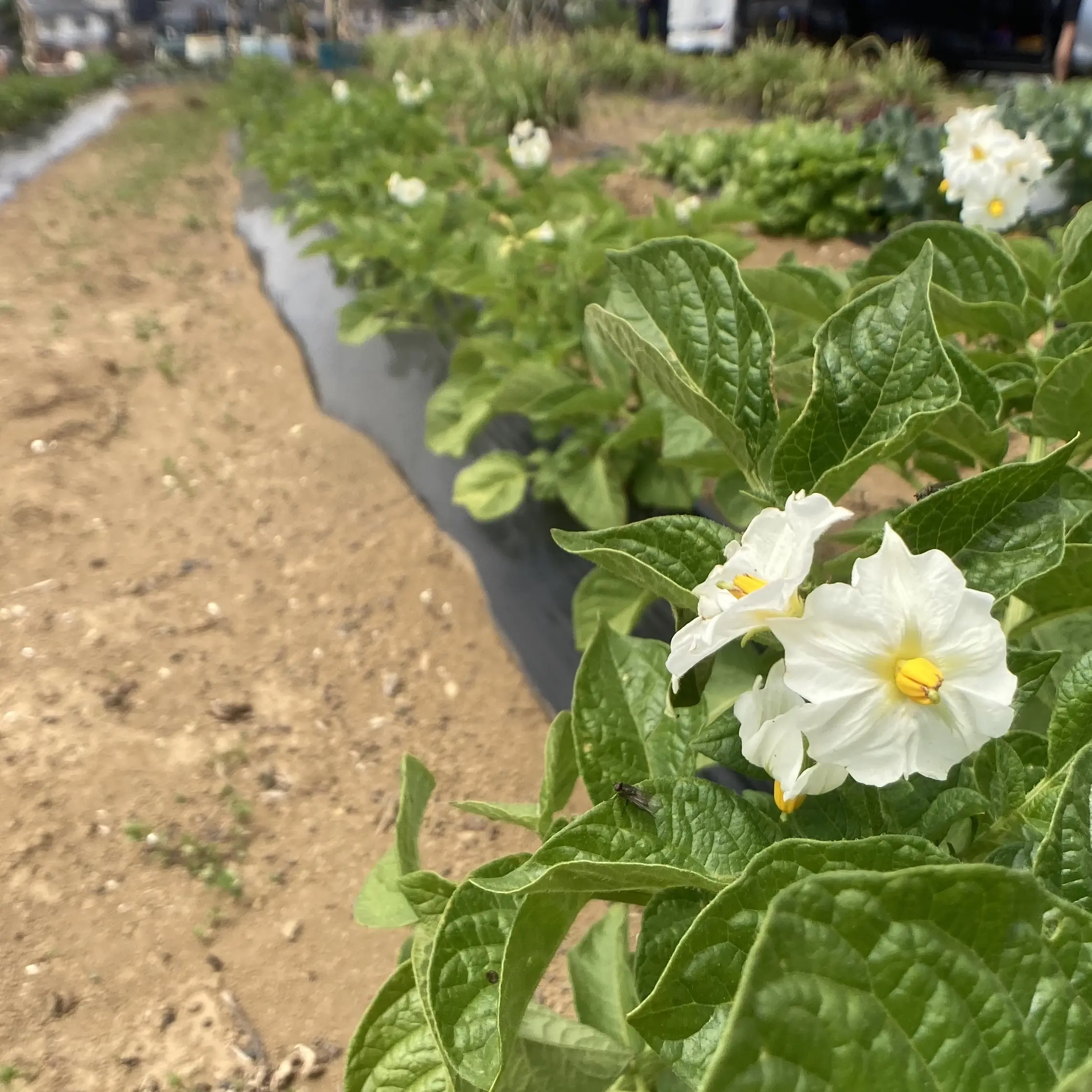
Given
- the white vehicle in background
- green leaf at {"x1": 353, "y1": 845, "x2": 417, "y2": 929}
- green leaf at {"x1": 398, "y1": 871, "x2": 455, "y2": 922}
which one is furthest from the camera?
the white vehicle in background

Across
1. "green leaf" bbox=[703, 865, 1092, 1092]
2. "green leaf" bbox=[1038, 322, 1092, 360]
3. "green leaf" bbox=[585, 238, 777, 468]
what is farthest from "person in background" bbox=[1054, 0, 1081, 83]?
"green leaf" bbox=[703, 865, 1092, 1092]

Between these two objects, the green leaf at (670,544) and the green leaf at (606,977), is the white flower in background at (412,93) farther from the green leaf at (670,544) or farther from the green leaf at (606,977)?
the green leaf at (670,544)

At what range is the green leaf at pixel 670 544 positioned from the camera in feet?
2.01

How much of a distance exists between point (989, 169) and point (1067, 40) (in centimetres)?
761

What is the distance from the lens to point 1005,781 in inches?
22.9

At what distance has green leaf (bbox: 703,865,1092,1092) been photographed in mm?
335

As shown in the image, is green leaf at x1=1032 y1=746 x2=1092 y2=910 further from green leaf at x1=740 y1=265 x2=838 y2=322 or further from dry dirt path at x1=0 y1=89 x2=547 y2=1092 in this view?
dry dirt path at x1=0 y1=89 x2=547 y2=1092

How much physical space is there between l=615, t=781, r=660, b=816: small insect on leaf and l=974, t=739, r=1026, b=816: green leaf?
0.20 meters

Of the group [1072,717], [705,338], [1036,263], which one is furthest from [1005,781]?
[1036,263]

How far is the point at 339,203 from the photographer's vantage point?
367 centimetres

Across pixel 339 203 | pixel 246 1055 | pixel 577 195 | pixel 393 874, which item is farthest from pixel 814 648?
pixel 339 203

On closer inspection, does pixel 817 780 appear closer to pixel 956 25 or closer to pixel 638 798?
pixel 638 798

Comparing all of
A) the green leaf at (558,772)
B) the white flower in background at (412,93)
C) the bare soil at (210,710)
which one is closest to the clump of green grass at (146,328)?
the bare soil at (210,710)

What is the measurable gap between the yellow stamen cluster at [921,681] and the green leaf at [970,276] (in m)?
0.58
